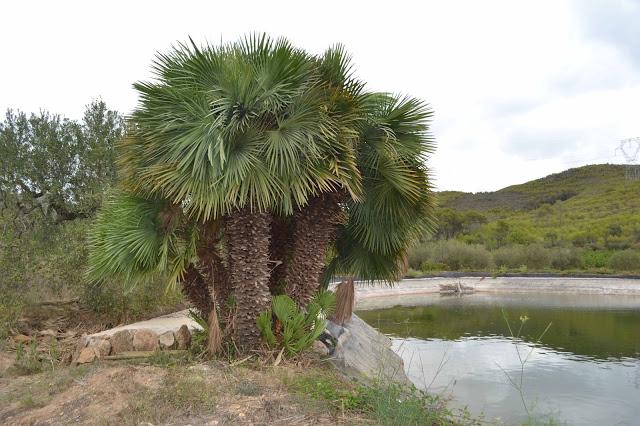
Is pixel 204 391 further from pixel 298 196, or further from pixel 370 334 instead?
pixel 370 334

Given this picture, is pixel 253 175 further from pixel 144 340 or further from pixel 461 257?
pixel 461 257

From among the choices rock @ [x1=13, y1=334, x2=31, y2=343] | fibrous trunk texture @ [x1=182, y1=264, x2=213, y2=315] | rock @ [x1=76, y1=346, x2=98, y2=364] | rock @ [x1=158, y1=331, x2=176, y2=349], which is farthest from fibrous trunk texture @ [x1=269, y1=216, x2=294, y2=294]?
rock @ [x1=13, y1=334, x2=31, y2=343]

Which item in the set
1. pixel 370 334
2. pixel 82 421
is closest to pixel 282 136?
pixel 82 421

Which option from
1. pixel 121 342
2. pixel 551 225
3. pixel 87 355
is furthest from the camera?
pixel 551 225

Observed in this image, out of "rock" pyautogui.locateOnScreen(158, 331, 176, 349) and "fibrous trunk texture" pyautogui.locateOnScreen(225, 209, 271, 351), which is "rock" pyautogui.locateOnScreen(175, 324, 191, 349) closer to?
"rock" pyautogui.locateOnScreen(158, 331, 176, 349)

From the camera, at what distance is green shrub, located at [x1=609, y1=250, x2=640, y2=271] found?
1316 inches

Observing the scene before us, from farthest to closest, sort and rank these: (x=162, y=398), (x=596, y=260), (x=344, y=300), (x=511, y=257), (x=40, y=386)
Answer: (x=511, y=257)
(x=596, y=260)
(x=344, y=300)
(x=40, y=386)
(x=162, y=398)

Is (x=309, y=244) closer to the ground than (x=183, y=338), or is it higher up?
higher up

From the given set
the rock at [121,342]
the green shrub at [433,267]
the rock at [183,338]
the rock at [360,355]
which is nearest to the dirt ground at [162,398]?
the rock at [121,342]

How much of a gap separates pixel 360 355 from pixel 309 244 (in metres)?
3.19

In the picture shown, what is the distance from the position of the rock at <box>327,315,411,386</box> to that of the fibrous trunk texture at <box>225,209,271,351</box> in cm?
125

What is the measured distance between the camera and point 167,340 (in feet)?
24.3

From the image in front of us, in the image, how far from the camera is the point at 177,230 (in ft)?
22.9

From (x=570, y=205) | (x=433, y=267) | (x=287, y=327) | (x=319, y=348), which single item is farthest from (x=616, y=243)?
(x=287, y=327)
